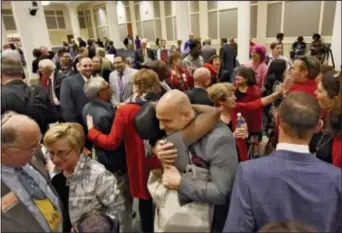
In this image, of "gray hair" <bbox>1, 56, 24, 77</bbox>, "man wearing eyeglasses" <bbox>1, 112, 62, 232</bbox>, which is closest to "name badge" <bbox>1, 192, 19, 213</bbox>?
"man wearing eyeglasses" <bbox>1, 112, 62, 232</bbox>

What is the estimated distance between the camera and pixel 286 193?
801mm

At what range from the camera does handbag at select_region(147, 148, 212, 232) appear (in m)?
0.75

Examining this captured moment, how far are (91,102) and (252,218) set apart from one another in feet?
4.05

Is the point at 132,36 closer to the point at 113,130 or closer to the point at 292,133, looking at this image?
the point at 113,130

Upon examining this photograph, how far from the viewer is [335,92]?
1204mm

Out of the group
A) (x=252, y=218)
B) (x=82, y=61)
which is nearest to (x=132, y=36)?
(x=252, y=218)

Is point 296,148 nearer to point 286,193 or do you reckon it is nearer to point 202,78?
point 286,193

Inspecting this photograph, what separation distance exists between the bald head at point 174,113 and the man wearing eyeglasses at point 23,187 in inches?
17.2

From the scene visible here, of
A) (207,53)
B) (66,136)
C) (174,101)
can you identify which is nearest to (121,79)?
(207,53)

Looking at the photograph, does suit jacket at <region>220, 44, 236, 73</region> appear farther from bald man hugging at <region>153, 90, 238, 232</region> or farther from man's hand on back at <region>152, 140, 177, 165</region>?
man's hand on back at <region>152, 140, 177, 165</region>

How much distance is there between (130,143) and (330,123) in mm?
1071

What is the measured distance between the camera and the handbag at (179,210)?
0.75 metres

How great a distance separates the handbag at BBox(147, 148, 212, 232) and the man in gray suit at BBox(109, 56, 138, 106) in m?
1.72

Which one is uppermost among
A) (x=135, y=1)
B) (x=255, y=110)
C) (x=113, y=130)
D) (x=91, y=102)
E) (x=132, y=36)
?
(x=135, y=1)
